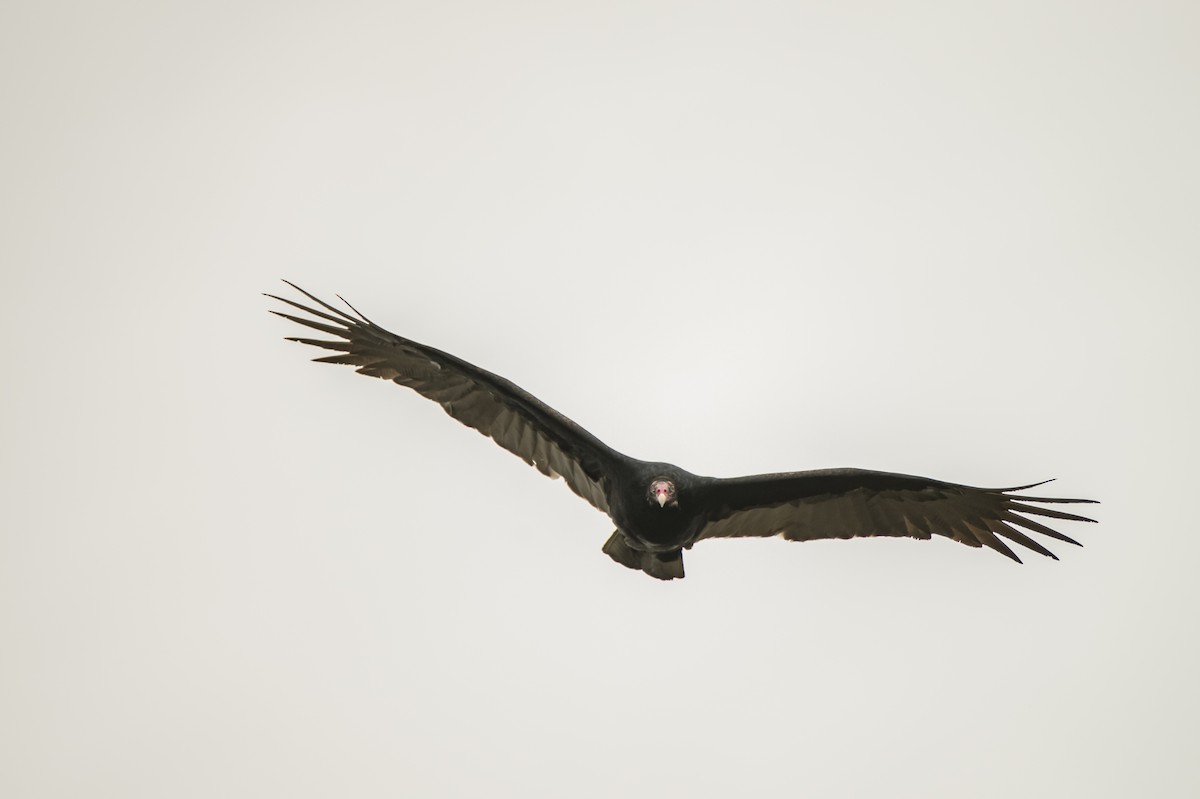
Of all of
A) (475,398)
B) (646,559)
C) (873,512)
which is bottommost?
(646,559)

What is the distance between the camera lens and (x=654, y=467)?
969cm

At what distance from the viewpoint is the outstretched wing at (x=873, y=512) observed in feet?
33.2

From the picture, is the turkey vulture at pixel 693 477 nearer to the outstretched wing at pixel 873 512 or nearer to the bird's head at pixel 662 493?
the outstretched wing at pixel 873 512

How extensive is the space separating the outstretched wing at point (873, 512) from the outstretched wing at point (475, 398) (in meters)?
1.26

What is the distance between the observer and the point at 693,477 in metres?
9.82

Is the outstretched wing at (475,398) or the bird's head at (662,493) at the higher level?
the outstretched wing at (475,398)

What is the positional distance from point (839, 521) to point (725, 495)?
49.4 inches

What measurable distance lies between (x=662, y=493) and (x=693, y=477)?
0.60 metres

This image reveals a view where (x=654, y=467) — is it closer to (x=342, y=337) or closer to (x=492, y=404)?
(x=492, y=404)

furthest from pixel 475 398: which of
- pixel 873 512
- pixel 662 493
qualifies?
pixel 873 512

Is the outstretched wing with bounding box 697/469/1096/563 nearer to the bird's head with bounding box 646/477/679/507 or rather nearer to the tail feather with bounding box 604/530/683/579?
the tail feather with bounding box 604/530/683/579

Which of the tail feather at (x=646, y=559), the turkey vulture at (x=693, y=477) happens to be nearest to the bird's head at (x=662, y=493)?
the turkey vulture at (x=693, y=477)

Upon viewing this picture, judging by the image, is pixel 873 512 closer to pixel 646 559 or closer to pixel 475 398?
pixel 646 559

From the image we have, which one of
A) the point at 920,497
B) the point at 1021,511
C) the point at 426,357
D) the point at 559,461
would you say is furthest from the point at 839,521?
the point at 426,357
